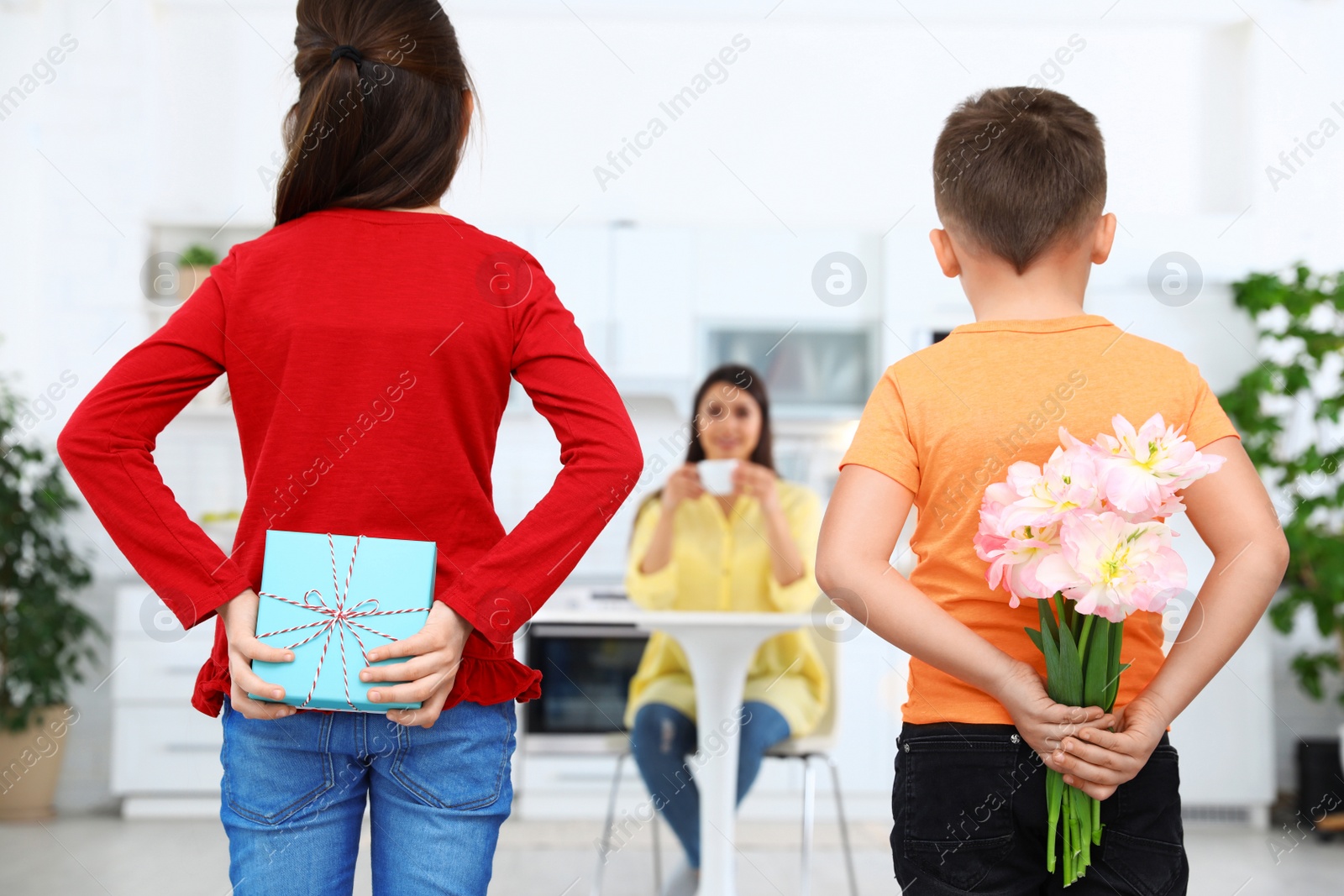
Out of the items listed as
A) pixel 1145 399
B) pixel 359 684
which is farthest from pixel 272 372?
pixel 1145 399

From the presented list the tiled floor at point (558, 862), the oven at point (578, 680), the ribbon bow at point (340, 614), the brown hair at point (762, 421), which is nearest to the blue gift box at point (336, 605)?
the ribbon bow at point (340, 614)

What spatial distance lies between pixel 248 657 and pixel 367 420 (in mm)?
206

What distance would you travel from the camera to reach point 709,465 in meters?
2.26

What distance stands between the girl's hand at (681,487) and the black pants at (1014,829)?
1.53 metres

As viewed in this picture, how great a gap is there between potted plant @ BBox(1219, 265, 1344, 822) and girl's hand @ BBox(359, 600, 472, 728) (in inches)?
134

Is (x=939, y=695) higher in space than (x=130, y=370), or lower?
lower

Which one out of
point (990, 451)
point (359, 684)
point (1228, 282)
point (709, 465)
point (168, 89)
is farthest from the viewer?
point (168, 89)

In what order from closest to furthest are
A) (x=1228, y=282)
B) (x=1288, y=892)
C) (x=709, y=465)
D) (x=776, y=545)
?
1. (x=709, y=465)
2. (x=776, y=545)
3. (x=1288, y=892)
4. (x=1228, y=282)

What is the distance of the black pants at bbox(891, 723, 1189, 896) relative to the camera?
0.89 m

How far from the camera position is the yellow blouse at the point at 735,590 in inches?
98.1

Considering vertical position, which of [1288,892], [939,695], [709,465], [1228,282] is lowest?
[1288,892]

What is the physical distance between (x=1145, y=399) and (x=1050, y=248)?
0.17 metres

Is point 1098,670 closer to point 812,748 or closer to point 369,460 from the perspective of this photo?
point 369,460

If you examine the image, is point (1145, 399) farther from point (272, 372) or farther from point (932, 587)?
point (272, 372)
